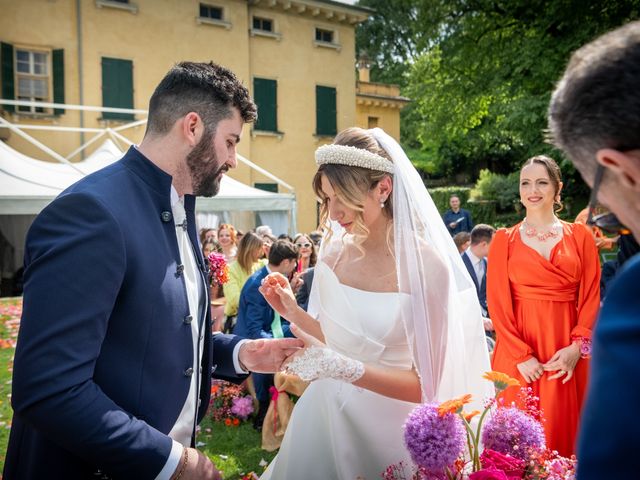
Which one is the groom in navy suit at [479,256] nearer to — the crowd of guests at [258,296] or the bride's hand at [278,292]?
the crowd of guests at [258,296]

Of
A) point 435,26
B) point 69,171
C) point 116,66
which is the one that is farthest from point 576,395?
point 116,66

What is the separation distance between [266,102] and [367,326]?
18.1 metres

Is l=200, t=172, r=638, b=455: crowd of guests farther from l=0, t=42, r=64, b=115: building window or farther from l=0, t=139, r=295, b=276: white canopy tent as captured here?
l=0, t=42, r=64, b=115: building window

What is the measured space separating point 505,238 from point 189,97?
9.47 feet

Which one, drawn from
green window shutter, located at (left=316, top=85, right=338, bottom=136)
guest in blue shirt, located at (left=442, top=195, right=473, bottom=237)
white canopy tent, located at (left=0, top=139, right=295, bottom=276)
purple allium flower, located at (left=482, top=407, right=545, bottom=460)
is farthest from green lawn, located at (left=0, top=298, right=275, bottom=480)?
green window shutter, located at (left=316, top=85, right=338, bottom=136)

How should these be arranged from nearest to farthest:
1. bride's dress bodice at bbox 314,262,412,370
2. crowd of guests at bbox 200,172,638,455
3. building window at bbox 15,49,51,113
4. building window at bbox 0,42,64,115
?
bride's dress bodice at bbox 314,262,412,370 < crowd of guests at bbox 200,172,638,455 < building window at bbox 0,42,64,115 < building window at bbox 15,49,51,113

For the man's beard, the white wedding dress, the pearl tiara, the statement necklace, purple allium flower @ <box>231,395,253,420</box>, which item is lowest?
purple allium flower @ <box>231,395,253,420</box>

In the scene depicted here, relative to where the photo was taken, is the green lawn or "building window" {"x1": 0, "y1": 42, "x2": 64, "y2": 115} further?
"building window" {"x1": 0, "y1": 42, "x2": 64, "y2": 115}

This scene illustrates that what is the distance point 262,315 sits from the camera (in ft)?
18.6

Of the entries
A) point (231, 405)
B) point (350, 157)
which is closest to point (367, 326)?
point (350, 157)

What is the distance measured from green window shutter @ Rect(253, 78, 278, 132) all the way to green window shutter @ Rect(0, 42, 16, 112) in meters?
7.72

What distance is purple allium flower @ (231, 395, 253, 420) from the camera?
618 cm

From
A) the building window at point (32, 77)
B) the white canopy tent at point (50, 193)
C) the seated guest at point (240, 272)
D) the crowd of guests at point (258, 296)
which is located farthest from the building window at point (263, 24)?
the crowd of guests at point (258, 296)

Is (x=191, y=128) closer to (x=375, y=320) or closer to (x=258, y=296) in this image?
(x=375, y=320)
